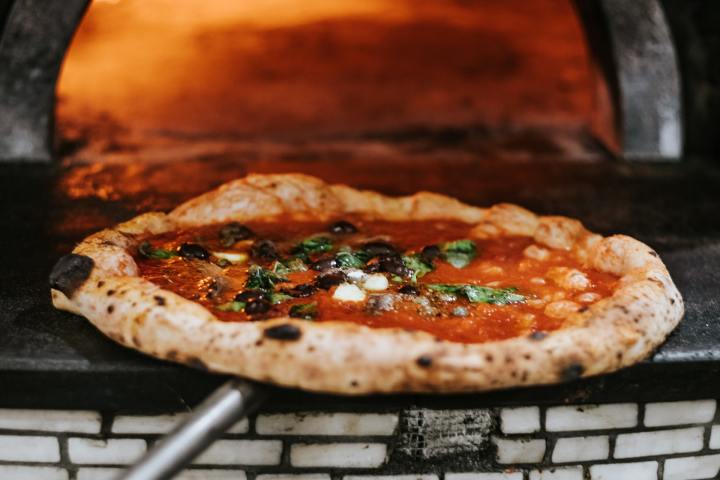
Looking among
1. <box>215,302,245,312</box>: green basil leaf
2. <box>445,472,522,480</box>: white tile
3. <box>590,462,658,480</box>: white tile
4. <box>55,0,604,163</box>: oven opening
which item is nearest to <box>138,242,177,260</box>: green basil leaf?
<box>215,302,245,312</box>: green basil leaf

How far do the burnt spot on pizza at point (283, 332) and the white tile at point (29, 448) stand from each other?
3.26 ft

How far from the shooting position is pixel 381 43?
718 centimetres

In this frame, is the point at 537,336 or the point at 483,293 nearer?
the point at 537,336

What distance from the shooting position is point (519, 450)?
2.85 m

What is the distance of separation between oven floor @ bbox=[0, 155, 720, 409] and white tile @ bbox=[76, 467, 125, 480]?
1.07 ft

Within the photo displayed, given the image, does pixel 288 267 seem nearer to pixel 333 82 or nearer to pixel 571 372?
pixel 571 372

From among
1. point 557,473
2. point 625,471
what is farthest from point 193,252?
point 625,471

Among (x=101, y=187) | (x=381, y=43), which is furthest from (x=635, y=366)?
(x=381, y=43)

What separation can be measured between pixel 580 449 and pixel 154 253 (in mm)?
1869

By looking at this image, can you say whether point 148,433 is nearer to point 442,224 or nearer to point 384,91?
point 442,224

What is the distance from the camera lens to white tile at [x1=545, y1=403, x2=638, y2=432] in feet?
9.23

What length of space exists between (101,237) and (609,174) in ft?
10.6

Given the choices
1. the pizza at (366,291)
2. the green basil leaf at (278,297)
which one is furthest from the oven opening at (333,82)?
the green basil leaf at (278,297)

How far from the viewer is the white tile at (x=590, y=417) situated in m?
2.81
